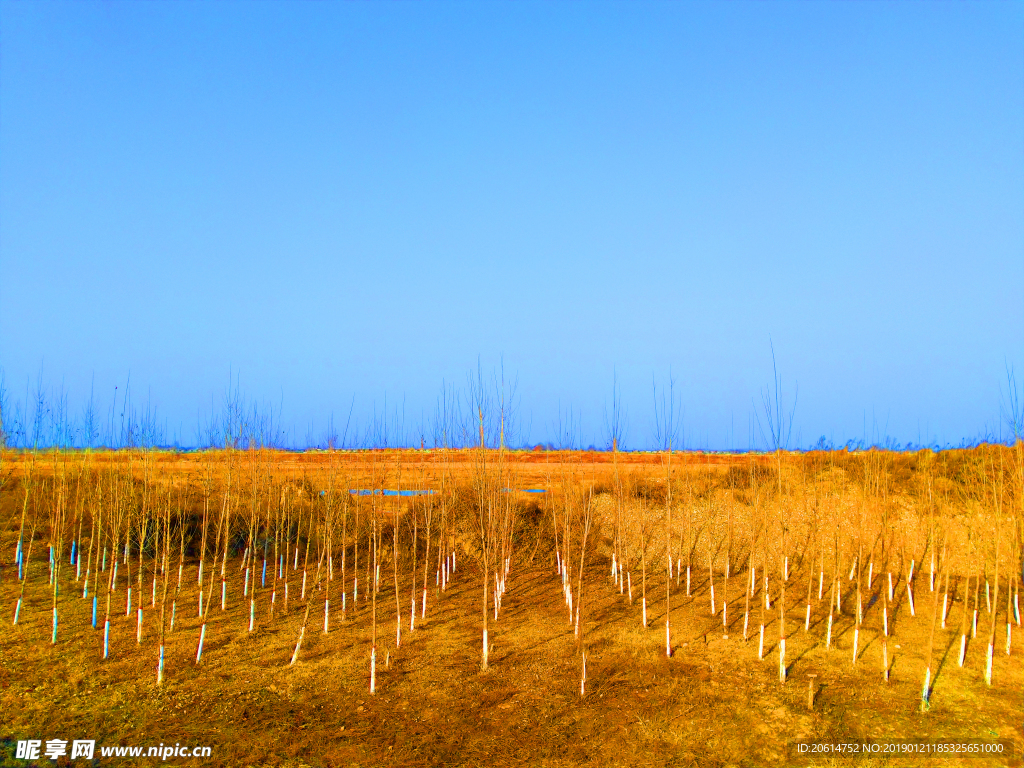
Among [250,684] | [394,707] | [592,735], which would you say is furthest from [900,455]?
[250,684]

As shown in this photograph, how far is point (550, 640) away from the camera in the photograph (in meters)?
10.5

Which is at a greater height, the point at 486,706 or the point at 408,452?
the point at 408,452

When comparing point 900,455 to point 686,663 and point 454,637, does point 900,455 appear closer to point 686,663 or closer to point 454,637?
point 686,663

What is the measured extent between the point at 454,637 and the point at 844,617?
6728mm

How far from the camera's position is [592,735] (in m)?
7.41

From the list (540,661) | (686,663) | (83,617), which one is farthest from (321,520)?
(686,663)

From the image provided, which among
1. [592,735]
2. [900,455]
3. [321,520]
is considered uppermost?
[900,455]

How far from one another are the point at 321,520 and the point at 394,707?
973 cm

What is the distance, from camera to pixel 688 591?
12.9 meters

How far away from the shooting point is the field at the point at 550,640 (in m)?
7.42

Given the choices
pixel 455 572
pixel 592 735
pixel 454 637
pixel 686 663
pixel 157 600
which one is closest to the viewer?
pixel 592 735

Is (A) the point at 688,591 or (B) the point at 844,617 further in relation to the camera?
(A) the point at 688,591

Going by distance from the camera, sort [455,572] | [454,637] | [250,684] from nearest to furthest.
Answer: [250,684], [454,637], [455,572]

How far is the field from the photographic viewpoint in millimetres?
7422
